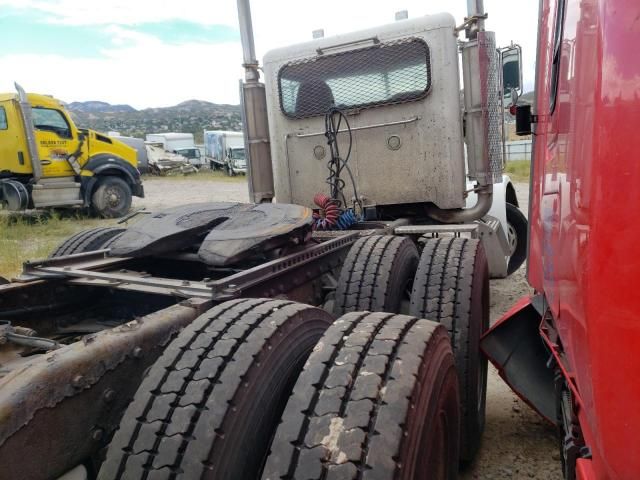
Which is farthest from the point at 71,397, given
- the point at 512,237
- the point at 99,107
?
the point at 99,107

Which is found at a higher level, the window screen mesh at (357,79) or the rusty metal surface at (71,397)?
the window screen mesh at (357,79)

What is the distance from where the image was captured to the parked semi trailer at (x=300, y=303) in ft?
5.00

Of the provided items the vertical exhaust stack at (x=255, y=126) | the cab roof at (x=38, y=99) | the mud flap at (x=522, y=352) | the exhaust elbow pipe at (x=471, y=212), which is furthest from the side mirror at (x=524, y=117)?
the cab roof at (x=38, y=99)

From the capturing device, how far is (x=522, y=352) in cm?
307

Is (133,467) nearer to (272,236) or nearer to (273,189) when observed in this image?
(272,236)

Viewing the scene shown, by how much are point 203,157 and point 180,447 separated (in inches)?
1615

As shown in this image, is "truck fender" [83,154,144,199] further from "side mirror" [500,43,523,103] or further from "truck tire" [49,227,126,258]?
A: "side mirror" [500,43,523,103]

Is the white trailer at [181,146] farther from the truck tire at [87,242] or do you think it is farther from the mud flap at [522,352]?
the mud flap at [522,352]

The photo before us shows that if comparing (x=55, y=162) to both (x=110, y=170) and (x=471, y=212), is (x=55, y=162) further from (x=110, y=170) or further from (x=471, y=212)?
(x=471, y=212)

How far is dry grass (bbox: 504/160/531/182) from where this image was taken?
2317 cm

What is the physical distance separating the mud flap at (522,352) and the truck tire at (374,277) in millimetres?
576

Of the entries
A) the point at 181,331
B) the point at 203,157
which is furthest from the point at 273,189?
the point at 203,157

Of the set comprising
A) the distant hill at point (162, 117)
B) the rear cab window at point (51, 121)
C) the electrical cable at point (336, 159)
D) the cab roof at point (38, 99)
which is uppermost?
the distant hill at point (162, 117)

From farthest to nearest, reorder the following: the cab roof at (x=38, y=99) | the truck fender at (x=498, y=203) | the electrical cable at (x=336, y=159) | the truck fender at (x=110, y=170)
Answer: the truck fender at (x=110, y=170) < the cab roof at (x=38, y=99) < the truck fender at (x=498, y=203) < the electrical cable at (x=336, y=159)
